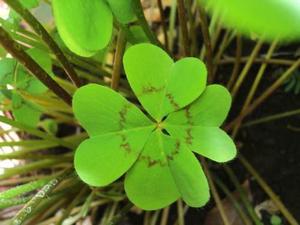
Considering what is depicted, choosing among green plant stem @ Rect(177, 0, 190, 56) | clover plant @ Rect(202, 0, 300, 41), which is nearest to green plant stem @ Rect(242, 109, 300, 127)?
green plant stem @ Rect(177, 0, 190, 56)

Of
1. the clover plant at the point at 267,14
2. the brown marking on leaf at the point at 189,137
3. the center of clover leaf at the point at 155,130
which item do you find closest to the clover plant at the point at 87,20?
the center of clover leaf at the point at 155,130

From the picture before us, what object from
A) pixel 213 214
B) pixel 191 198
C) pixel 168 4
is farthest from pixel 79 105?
pixel 168 4

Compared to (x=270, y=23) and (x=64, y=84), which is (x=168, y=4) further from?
(x=270, y=23)

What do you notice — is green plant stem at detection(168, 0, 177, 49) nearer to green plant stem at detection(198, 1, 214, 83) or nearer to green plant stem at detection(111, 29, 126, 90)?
green plant stem at detection(198, 1, 214, 83)

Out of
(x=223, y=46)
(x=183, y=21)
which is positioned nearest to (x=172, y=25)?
(x=223, y=46)

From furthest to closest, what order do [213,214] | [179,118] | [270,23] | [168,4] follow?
[168,4] → [213,214] → [179,118] → [270,23]

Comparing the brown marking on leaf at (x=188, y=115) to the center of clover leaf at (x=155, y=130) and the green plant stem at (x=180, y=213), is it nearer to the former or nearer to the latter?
the center of clover leaf at (x=155, y=130)

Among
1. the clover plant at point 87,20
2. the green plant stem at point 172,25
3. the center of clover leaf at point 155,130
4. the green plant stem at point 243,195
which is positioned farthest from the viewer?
the green plant stem at point 172,25
